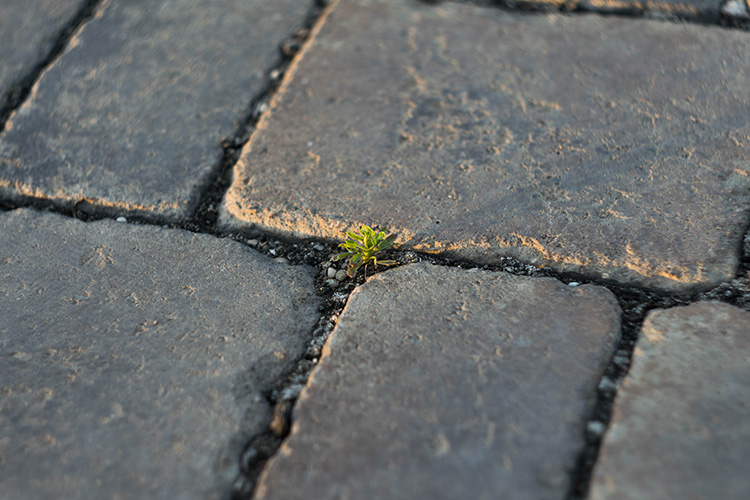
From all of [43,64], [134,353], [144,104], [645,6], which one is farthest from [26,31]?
[645,6]

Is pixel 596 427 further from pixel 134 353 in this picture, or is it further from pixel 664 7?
pixel 664 7

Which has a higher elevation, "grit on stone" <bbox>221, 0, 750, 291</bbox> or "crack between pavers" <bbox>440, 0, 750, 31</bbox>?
"crack between pavers" <bbox>440, 0, 750, 31</bbox>

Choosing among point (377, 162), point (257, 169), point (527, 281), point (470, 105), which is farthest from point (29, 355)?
point (470, 105)

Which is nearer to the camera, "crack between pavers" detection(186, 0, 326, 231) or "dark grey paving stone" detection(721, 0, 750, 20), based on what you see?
"crack between pavers" detection(186, 0, 326, 231)

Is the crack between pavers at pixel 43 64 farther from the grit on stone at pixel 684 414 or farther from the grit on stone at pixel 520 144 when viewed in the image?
A: the grit on stone at pixel 684 414

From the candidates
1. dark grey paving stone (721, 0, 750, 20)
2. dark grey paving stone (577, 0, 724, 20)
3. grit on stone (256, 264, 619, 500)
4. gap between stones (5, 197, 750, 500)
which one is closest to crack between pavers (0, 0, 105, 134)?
gap between stones (5, 197, 750, 500)

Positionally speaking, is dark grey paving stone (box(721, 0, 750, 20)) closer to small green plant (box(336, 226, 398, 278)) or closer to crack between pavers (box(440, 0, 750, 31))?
crack between pavers (box(440, 0, 750, 31))
